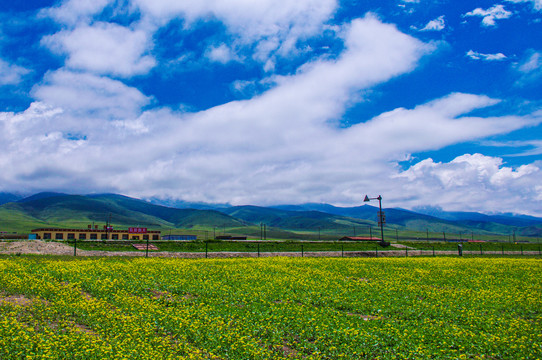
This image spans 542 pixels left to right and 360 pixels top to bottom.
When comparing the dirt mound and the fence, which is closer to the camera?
the dirt mound

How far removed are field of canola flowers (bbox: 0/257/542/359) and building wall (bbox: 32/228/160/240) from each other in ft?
359

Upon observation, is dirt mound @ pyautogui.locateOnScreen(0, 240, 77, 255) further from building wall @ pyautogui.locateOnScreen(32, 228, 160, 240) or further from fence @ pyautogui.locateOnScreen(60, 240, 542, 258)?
building wall @ pyautogui.locateOnScreen(32, 228, 160, 240)

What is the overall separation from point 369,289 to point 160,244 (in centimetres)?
6296

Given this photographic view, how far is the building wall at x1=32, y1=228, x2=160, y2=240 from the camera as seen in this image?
398 ft

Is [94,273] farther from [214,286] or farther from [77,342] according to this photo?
[77,342]

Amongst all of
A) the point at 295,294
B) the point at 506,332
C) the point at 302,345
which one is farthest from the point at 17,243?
the point at 506,332

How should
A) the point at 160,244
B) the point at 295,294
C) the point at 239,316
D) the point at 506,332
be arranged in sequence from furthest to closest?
the point at 160,244 < the point at 295,294 < the point at 239,316 < the point at 506,332

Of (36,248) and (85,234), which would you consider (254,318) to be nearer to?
(36,248)

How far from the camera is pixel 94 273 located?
24094mm

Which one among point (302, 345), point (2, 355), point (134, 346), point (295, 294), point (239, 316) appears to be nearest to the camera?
point (2, 355)

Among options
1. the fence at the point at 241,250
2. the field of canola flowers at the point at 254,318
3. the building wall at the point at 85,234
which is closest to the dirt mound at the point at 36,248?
the fence at the point at 241,250

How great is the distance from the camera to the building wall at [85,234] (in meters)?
121

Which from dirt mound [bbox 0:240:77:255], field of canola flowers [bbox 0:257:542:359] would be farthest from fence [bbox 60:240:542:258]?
field of canola flowers [bbox 0:257:542:359]

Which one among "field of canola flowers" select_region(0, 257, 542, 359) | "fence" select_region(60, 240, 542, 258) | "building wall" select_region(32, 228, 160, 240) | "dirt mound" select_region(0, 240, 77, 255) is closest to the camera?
"field of canola flowers" select_region(0, 257, 542, 359)
